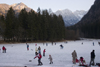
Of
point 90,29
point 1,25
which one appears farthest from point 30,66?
point 90,29

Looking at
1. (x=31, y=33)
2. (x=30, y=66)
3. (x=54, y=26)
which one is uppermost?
(x=54, y=26)

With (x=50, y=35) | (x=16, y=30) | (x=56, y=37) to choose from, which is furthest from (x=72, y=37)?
(x=16, y=30)

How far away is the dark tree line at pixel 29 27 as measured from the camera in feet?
189

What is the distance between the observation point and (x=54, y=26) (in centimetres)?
7738

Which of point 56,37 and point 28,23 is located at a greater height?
point 28,23

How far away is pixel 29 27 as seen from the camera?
2504 inches

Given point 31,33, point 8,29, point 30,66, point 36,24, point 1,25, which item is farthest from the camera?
point 36,24

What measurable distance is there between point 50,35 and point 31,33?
14.3 metres

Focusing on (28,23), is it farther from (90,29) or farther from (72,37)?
(90,29)

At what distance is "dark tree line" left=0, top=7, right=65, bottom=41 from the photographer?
57.6 meters

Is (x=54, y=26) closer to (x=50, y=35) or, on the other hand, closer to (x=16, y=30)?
(x=50, y=35)

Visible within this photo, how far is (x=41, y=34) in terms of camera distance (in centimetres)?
6875

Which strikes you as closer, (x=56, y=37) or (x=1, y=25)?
(x=1, y=25)

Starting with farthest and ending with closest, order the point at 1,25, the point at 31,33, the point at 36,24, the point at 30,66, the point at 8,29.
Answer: the point at 36,24 < the point at 31,33 < the point at 8,29 < the point at 1,25 < the point at 30,66
